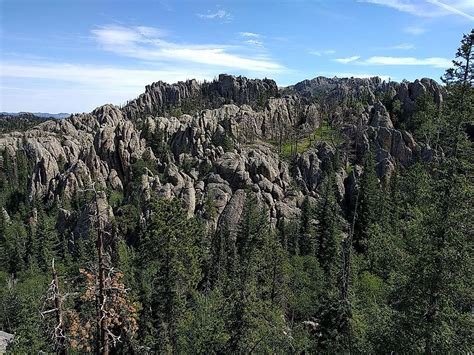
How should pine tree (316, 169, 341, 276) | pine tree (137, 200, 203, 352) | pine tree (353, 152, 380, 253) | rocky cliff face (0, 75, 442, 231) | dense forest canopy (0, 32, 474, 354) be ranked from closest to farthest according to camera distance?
1. dense forest canopy (0, 32, 474, 354)
2. pine tree (137, 200, 203, 352)
3. pine tree (316, 169, 341, 276)
4. pine tree (353, 152, 380, 253)
5. rocky cliff face (0, 75, 442, 231)

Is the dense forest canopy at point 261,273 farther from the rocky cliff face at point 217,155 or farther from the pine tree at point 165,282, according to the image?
the rocky cliff face at point 217,155

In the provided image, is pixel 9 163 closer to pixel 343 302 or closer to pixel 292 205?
pixel 292 205

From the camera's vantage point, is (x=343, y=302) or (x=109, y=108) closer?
(x=343, y=302)

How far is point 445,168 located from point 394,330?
915cm

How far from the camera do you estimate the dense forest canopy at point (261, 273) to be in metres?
18.5

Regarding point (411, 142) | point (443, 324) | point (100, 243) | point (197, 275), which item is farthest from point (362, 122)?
point (100, 243)

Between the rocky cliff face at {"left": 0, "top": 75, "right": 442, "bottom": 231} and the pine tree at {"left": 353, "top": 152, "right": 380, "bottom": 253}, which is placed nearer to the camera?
the pine tree at {"left": 353, "top": 152, "right": 380, "bottom": 253}

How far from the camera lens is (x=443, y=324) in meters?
19.7

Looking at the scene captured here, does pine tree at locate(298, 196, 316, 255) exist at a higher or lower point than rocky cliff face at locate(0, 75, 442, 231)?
lower

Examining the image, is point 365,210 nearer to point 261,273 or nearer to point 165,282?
point 261,273

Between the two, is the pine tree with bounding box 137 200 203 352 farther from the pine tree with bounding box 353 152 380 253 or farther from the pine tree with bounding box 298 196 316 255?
the pine tree with bounding box 353 152 380 253

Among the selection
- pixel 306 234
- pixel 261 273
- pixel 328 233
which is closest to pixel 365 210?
pixel 306 234

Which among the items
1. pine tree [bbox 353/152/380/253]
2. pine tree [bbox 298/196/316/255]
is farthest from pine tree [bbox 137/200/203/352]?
pine tree [bbox 353/152/380/253]

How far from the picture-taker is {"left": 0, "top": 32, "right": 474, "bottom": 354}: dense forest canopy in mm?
18484
